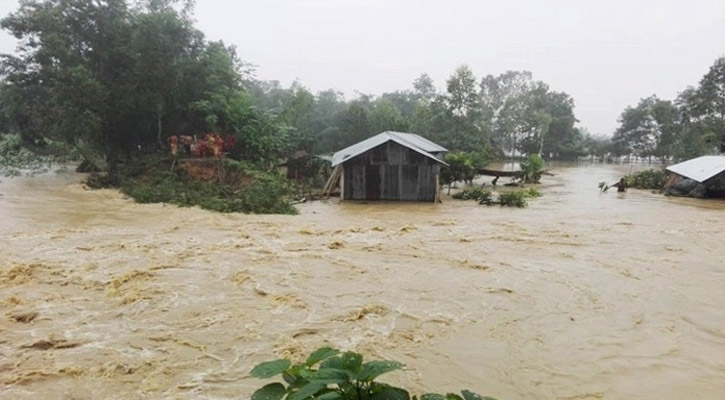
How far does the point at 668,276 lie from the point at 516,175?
1826cm

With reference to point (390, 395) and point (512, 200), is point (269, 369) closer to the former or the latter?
point (390, 395)

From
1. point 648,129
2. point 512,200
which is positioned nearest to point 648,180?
point 512,200

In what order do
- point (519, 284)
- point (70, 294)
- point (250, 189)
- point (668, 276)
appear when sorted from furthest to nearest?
point (250, 189)
point (668, 276)
point (519, 284)
point (70, 294)

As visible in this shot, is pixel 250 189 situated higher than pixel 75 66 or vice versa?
pixel 75 66

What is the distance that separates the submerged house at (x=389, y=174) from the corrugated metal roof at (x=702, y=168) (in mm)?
11723

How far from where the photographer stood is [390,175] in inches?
690

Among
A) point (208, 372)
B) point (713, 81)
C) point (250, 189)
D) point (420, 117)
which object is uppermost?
point (713, 81)

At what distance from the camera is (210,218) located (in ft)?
41.7

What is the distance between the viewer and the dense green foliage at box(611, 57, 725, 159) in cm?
3312

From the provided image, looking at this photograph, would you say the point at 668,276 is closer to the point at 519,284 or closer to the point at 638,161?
the point at 519,284

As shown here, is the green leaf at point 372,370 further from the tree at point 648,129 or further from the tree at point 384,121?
the tree at point 648,129

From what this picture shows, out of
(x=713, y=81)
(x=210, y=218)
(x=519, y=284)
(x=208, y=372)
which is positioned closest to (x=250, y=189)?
(x=210, y=218)

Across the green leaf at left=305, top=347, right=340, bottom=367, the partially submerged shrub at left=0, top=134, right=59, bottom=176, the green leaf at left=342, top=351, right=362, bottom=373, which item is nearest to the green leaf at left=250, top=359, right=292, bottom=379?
the green leaf at left=305, top=347, right=340, bottom=367

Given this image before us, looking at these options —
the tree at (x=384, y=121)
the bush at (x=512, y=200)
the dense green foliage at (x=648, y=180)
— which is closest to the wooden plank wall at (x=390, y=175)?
the bush at (x=512, y=200)
